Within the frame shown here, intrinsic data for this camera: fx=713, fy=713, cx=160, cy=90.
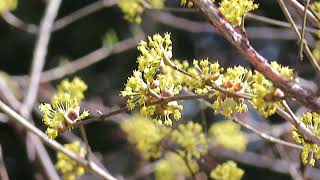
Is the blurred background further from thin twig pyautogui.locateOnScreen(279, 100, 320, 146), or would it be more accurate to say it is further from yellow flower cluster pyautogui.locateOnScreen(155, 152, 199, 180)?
thin twig pyautogui.locateOnScreen(279, 100, 320, 146)

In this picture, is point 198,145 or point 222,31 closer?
point 222,31

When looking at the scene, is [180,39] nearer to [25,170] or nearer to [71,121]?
[25,170]

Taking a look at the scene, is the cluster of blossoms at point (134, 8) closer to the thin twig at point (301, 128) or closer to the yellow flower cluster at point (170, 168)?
the yellow flower cluster at point (170, 168)

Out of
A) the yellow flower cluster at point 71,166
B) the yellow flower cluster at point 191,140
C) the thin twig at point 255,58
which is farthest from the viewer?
the yellow flower cluster at point 191,140

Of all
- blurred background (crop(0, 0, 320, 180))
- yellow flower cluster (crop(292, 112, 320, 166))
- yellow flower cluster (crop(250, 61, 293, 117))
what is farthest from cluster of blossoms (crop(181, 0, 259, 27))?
blurred background (crop(0, 0, 320, 180))

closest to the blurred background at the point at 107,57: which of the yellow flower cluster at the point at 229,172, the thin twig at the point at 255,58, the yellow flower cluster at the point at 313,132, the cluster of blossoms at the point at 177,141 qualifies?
the cluster of blossoms at the point at 177,141

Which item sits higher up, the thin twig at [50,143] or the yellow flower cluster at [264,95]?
the thin twig at [50,143]

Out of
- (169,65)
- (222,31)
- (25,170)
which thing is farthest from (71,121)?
(25,170)
